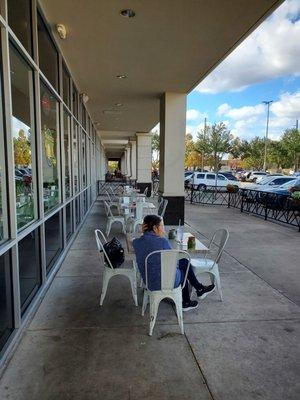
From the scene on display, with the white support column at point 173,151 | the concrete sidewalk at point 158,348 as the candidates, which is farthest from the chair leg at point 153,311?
the white support column at point 173,151

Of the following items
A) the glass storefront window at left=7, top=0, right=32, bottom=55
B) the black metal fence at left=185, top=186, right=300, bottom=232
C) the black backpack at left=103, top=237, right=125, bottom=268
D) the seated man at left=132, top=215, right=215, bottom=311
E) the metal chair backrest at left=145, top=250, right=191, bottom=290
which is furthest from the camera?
the black metal fence at left=185, top=186, right=300, bottom=232

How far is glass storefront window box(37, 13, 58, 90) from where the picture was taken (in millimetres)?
4449

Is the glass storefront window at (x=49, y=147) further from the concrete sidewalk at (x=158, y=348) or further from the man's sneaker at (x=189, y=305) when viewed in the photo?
the man's sneaker at (x=189, y=305)

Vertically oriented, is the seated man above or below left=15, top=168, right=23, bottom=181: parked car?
below

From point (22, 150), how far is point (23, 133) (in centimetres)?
21

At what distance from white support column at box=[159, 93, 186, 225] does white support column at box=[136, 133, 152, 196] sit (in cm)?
858

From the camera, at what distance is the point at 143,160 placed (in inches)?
715

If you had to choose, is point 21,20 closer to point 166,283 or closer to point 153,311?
point 166,283

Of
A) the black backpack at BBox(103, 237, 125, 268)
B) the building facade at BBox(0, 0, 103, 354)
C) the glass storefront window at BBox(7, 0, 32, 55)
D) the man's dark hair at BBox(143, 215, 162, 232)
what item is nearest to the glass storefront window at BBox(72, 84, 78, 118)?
the building facade at BBox(0, 0, 103, 354)

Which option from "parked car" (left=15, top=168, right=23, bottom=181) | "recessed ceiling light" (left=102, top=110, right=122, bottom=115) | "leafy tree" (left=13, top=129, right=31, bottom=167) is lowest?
"parked car" (left=15, top=168, right=23, bottom=181)

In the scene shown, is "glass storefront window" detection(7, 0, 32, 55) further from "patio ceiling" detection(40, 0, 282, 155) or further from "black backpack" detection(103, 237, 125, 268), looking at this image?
"black backpack" detection(103, 237, 125, 268)

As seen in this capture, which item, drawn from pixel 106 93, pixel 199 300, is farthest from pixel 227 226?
pixel 199 300

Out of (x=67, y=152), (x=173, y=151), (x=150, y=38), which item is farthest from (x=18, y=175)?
(x=173, y=151)

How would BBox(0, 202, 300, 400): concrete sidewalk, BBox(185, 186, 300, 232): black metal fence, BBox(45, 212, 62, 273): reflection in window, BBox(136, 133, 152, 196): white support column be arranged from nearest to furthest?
BBox(0, 202, 300, 400): concrete sidewalk < BBox(45, 212, 62, 273): reflection in window < BBox(185, 186, 300, 232): black metal fence < BBox(136, 133, 152, 196): white support column
